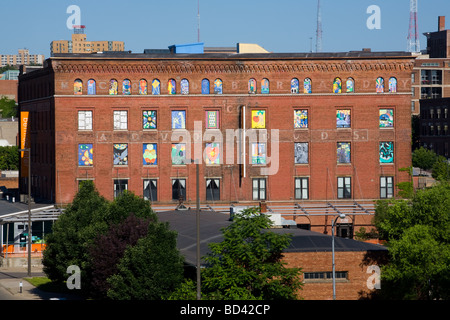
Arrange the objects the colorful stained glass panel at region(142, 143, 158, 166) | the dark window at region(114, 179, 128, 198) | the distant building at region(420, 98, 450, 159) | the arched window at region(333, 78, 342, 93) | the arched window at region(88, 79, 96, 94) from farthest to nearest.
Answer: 1. the distant building at region(420, 98, 450, 159)
2. the arched window at region(333, 78, 342, 93)
3. the colorful stained glass panel at region(142, 143, 158, 166)
4. the dark window at region(114, 179, 128, 198)
5. the arched window at region(88, 79, 96, 94)

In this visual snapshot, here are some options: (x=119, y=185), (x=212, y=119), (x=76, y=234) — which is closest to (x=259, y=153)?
(x=212, y=119)

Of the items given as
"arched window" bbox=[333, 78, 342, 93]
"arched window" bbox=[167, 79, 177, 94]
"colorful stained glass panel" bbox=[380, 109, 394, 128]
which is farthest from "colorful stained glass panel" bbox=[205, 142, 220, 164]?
"colorful stained glass panel" bbox=[380, 109, 394, 128]

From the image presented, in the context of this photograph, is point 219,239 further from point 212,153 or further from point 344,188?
point 344,188

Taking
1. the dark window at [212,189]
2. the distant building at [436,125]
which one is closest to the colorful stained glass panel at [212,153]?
the dark window at [212,189]

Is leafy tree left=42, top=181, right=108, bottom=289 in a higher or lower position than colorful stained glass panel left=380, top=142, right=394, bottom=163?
lower

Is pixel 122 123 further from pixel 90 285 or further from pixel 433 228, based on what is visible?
pixel 433 228

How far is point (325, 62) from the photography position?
95375 mm

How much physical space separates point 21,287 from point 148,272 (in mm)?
17993

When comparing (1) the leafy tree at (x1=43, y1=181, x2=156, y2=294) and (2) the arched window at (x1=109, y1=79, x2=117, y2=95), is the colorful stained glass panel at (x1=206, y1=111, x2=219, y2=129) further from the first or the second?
(1) the leafy tree at (x1=43, y1=181, x2=156, y2=294)

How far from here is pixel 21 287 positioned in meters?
67.6

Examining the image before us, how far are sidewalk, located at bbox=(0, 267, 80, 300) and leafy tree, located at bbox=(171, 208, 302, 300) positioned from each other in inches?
656

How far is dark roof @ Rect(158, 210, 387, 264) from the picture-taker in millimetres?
55469
